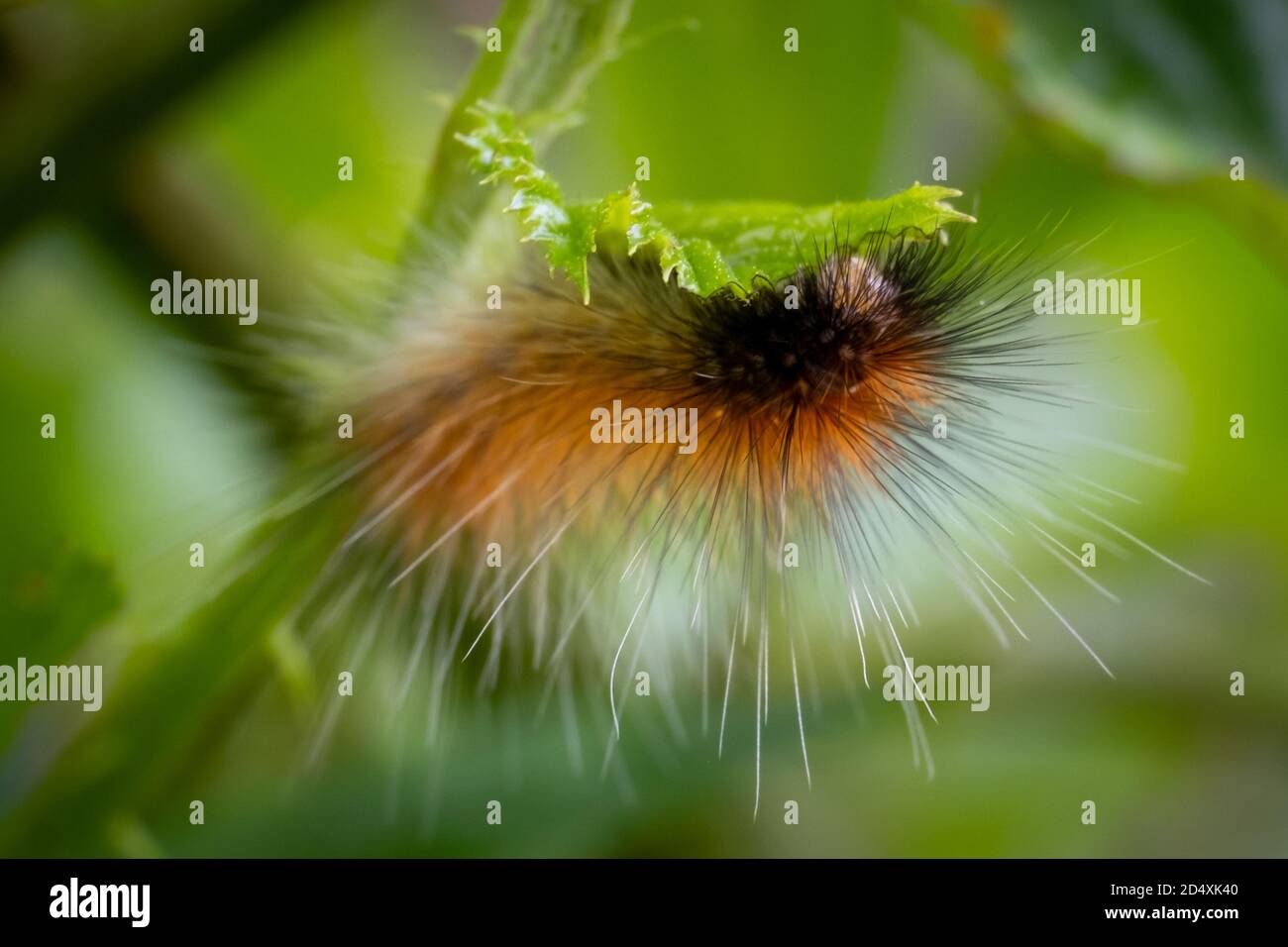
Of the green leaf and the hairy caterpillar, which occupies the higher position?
the green leaf

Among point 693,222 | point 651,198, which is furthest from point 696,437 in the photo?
point 651,198

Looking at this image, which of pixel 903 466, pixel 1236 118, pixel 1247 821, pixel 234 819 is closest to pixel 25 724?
pixel 234 819

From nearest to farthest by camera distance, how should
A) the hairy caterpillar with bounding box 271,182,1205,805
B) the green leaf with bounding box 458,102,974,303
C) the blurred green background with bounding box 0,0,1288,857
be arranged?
the green leaf with bounding box 458,102,974,303, the hairy caterpillar with bounding box 271,182,1205,805, the blurred green background with bounding box 0,0,1288,857

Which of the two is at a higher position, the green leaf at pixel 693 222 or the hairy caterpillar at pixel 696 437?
the green leaf at pixel 693 222

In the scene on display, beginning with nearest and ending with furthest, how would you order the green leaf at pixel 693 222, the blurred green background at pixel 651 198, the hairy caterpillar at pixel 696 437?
the green leaf at pixel 693 222
the hairy caterpillar at pixel 696 437
the blurred green background at pixel 651 198

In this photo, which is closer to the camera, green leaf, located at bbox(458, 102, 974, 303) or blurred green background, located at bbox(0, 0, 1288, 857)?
green leaf, located at bbox(458, 102, 974, 303)

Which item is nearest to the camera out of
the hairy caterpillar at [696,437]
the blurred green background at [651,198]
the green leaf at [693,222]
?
the green leaf at [693,222]
